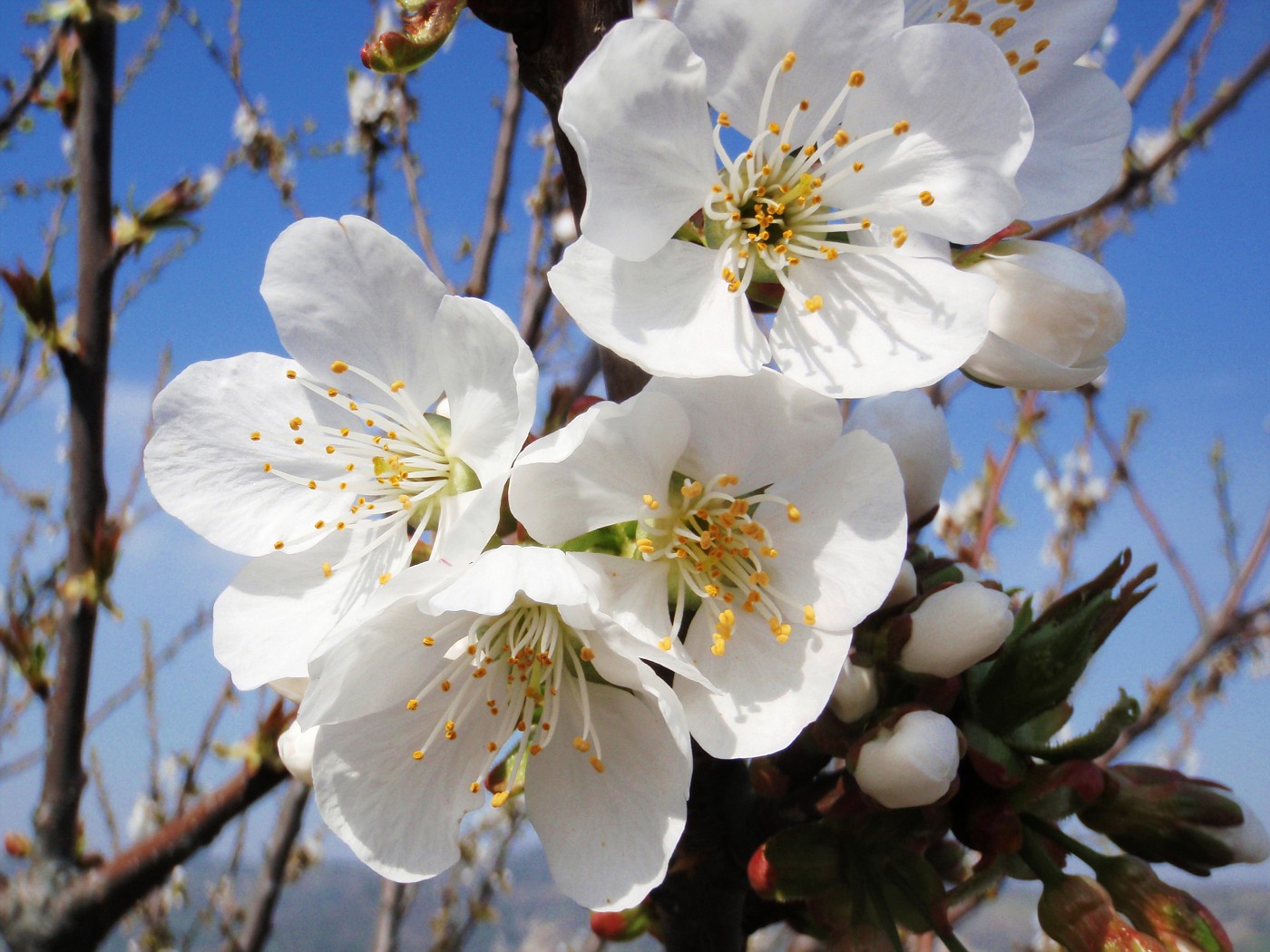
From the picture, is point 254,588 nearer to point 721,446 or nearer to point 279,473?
point 279,473

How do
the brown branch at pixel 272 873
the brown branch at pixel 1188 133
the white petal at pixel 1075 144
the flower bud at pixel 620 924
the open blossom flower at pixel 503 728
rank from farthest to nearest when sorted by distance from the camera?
the brown branch at pixel 1188 133 < the brown branch at pixel 272 873 < the flower bud at pixel 620 924 < the white petal at pixel 1075 144 < the open blossom flower at pixel 503 728

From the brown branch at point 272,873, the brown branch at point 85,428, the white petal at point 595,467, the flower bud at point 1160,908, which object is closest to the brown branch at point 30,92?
the brown branch at point 85,428

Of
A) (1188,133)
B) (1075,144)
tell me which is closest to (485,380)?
(1075,144)

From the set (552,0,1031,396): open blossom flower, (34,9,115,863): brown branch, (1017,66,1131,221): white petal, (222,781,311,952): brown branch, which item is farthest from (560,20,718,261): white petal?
(222,781,311,952): brown branch

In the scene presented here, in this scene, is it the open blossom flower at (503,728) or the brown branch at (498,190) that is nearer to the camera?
the open blossom flower at (503,728)

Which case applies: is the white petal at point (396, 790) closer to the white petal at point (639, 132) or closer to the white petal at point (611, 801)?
the white petal at point (611, 801)

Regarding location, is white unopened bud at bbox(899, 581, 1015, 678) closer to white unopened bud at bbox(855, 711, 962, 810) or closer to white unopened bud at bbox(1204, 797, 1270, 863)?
white unopened bud at bbox(855, 711, 962, 810)

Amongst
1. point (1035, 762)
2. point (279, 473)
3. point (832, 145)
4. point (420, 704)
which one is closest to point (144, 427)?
point (279, 473)
